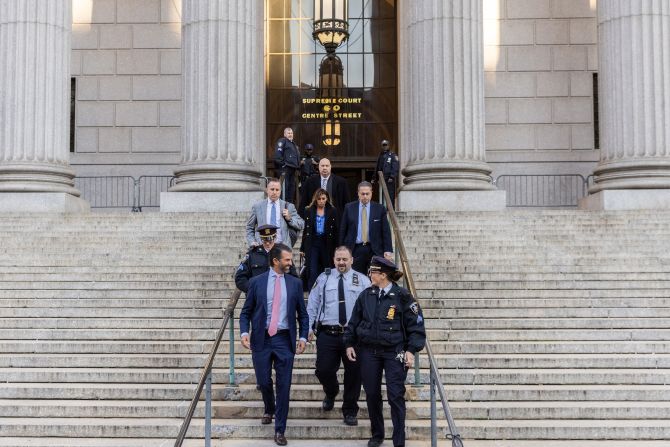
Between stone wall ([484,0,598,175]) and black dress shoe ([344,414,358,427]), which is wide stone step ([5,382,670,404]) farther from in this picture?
stone wall ([484,0,598,175])

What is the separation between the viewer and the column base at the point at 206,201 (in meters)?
18.2

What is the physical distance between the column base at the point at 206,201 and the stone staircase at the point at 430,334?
6.92 feet

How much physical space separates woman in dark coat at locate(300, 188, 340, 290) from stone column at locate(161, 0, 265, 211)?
6964 millimetres

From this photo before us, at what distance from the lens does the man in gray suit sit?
34.4ft

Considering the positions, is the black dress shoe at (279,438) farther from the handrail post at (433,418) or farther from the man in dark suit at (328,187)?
the man in dark suit at (328,187)

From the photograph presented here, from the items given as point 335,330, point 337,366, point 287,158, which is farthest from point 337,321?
point 287,158

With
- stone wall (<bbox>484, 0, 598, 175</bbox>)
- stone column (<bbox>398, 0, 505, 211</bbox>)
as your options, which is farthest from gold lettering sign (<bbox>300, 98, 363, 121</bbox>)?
stone column (<bbox>398, 0, 505, 211</bbox>)

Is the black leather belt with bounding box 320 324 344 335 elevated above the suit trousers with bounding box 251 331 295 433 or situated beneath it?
elevated above

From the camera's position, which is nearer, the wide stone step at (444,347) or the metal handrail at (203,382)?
the metal handrail at (203,382)

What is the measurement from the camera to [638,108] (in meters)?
18.3

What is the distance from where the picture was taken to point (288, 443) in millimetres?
8430

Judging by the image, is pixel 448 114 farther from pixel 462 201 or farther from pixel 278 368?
pixel 278 368

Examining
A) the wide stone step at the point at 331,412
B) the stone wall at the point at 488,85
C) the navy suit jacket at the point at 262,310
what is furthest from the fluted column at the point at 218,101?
the navy suit jacket at the point at 262,310

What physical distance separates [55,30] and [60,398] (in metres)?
11.5
